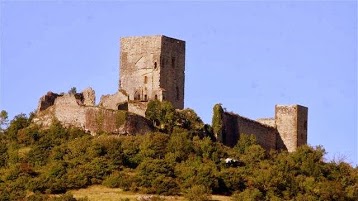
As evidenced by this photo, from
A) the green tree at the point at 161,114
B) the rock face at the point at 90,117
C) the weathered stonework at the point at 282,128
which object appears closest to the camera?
the rock face at the point at 90,117

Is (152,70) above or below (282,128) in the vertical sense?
above

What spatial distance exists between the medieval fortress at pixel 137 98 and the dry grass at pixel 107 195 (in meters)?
4.04

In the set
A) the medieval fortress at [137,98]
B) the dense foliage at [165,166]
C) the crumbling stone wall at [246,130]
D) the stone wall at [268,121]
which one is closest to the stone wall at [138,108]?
the medieval fortress at [137,98]

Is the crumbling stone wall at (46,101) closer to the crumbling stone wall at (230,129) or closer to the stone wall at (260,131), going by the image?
the crumbling stone wall at (230,129)

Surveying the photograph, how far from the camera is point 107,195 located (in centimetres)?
8675

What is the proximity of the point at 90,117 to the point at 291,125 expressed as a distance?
11656mm

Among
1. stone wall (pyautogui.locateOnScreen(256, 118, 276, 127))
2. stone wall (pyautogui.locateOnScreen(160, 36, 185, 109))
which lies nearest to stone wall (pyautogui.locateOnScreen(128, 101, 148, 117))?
stone wall (pyautogui.locateOnScreen(160, 36, 185, 109))

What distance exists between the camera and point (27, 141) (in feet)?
303

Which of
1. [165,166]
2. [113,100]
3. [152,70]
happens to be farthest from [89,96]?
[165,166]

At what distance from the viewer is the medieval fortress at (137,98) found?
9138cm

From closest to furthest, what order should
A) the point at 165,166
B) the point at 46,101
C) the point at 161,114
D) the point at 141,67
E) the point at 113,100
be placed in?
the point at 165,166 < the point at 161,114 < the point at 113,100 < the point at 46,101 < the point at 141,67

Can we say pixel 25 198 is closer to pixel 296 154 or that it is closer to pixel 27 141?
pixel 27 141

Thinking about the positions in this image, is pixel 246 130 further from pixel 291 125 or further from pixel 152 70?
pixel 152 70

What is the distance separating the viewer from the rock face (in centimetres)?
9100
